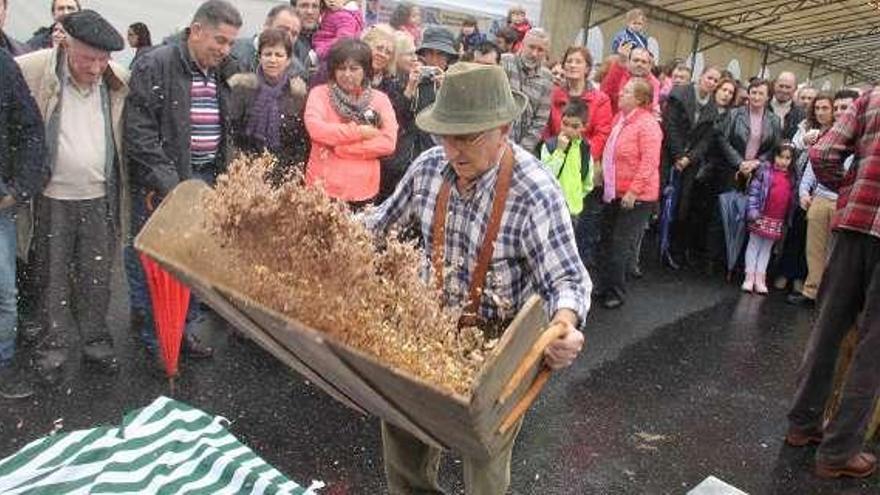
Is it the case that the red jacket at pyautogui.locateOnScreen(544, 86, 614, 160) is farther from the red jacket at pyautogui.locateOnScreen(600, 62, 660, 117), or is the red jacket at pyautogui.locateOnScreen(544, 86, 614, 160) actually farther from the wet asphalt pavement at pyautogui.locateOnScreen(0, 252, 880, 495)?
the wet asphalt pavement at pyautogui.locateOnScreen(0, 252, 880, 495)

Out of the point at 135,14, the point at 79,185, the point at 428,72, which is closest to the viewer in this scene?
the point at 79,185

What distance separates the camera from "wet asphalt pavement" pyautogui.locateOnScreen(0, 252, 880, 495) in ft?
11.7

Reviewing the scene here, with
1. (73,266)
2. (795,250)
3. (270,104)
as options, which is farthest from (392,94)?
(795,250)

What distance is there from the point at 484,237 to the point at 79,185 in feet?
8.14

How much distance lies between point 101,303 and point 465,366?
290 cm

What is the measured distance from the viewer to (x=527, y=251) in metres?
2.47

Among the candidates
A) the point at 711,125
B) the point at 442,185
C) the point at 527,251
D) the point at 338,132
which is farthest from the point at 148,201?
the point at 711,125

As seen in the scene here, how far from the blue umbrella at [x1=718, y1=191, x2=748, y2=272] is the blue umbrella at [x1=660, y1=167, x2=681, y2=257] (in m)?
0.45

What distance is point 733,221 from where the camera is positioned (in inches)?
302

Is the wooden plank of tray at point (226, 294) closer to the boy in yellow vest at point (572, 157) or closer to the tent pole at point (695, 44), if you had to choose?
the boy in yellow vest at point (572, 157)

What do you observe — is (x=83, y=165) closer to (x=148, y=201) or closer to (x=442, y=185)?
(x=148, y=201)

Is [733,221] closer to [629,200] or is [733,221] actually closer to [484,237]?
[629,200]

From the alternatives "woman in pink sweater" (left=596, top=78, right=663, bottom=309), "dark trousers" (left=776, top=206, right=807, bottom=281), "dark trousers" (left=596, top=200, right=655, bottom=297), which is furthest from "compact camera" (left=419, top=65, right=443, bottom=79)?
"dark trousers" (left=776, top=206, right=807, bottom=281)

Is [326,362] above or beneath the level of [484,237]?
beneath
